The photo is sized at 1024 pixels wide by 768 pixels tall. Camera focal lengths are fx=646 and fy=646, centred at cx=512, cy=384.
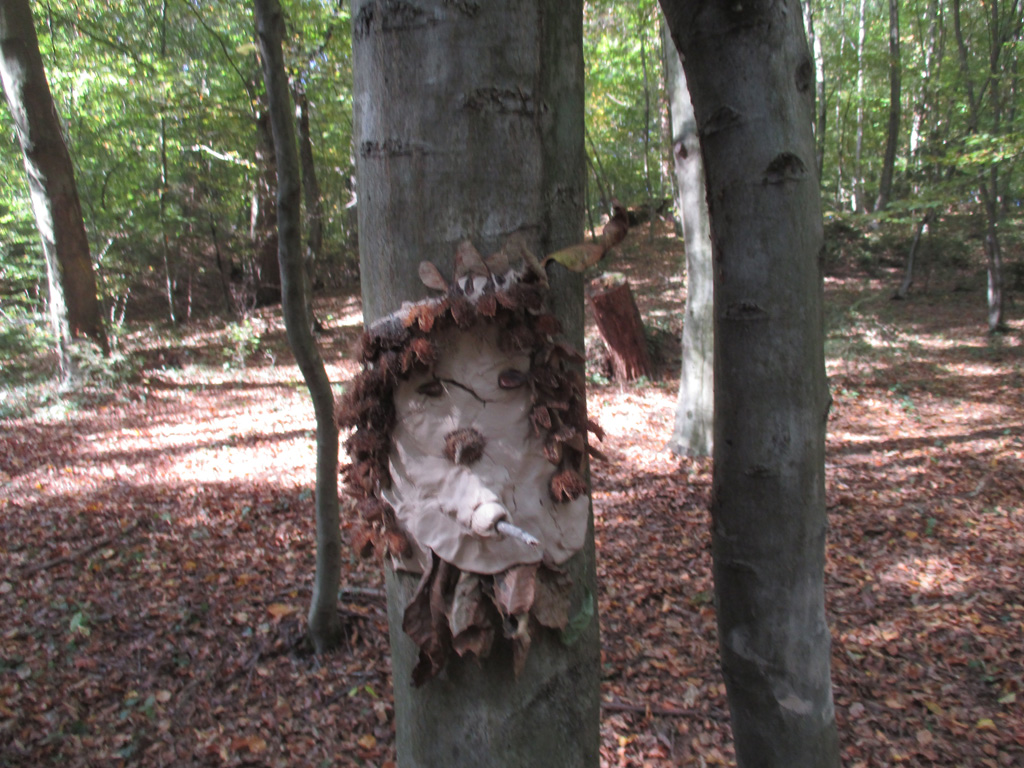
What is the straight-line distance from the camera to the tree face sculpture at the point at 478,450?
39.8 inches

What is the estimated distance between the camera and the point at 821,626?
1.62m

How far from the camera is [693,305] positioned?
6.27 m

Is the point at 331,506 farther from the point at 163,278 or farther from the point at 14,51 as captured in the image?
the point at 163,278

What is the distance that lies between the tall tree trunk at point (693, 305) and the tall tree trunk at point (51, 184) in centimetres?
830

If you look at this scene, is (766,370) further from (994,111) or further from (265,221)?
(994,111)

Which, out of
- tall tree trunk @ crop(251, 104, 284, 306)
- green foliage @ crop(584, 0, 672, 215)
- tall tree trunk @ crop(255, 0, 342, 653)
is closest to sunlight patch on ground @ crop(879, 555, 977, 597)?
tall tree trunk @ crop(255, 0, 342, 653)

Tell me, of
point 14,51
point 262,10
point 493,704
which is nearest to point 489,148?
point 493,704

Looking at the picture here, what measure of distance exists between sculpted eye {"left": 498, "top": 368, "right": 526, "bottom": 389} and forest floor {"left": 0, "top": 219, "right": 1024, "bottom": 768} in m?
0.30

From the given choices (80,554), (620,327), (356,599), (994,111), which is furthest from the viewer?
(994,111)

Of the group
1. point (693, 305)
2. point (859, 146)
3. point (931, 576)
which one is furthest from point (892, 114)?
point (931, 576)

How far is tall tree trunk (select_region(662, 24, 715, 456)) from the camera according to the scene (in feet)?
19.1

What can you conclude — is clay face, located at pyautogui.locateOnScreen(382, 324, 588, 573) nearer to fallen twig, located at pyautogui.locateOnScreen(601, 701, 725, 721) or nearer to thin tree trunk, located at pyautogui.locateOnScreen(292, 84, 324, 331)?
fallen twig, located at pyautogui.locateOnScreen(601, 701, 725, 721)

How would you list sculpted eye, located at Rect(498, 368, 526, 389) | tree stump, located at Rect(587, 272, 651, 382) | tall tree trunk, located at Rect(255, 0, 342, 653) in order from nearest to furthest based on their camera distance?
1. sculpted eye, located at Rect(498, 368, 526, 389)
2. tall tree trunk, located at Rect(255, 0, 342, 653)
3. tree stump, located at Rect(587, 272, 651, 382)

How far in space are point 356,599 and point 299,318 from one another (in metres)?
1.96
